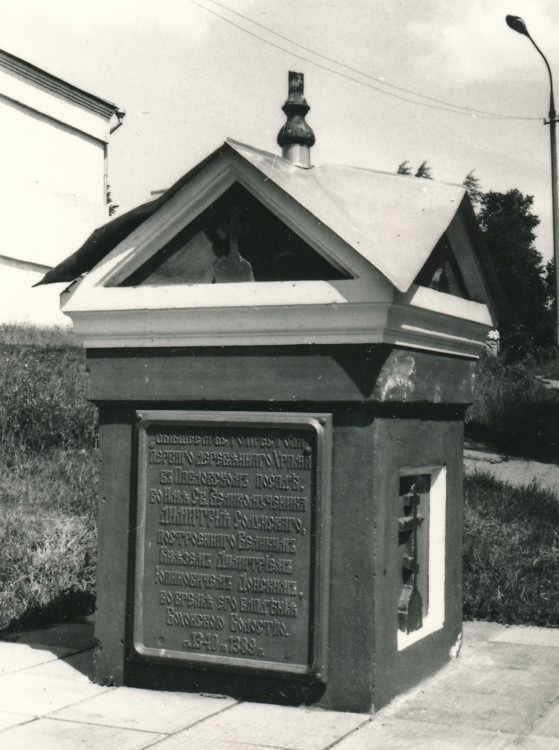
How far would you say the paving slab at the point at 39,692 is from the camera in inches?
171

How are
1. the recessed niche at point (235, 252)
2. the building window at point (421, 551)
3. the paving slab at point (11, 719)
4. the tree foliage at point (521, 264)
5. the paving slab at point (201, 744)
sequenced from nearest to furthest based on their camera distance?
the paving slab at point (201, 744) → the paving slab at point (11, 719) → the recessed niche at point (235, 252) → the building window at point (421, 551) → the tree foliage at point (521, 264)

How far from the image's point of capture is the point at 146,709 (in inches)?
170

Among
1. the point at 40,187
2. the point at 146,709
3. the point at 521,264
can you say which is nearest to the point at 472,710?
the point at 146,709

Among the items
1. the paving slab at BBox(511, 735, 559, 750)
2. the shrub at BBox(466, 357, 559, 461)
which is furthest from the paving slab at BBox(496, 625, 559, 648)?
the shrub at BBox(466, 357, 559, 461)

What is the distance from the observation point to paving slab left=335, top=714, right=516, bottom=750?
3.79 m

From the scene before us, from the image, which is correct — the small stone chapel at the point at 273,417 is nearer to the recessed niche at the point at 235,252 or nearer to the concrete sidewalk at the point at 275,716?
the recessed niche at the point at 235,252

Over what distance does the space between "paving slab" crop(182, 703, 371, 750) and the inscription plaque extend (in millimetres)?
183

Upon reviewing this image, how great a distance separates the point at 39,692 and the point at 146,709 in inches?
23.7

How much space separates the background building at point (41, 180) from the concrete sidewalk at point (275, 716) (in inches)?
603

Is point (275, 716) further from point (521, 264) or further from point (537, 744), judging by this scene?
point (521, 264)

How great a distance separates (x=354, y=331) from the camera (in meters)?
4.28

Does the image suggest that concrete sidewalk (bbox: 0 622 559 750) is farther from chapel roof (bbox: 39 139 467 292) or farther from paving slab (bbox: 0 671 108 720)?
chapel roof (bbox: 39 139 467 292)

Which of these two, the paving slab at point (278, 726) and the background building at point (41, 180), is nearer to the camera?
the paving slab at point (278, 726)

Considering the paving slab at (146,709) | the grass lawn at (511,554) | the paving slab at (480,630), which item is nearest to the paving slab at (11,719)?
the paving slab at (146,709)
